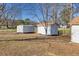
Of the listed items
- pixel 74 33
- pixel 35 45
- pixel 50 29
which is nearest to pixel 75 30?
pixel 74 33

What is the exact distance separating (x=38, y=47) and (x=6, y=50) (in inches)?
16.6

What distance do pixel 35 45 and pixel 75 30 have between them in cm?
56

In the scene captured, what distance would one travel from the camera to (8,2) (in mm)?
10914

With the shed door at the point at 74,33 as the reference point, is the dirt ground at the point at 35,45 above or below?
below

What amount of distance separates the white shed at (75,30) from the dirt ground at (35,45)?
58 mm

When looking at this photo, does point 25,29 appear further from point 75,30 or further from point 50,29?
point 75,30

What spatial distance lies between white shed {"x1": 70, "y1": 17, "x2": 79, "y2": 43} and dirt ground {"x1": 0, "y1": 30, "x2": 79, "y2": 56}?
0.19 ft

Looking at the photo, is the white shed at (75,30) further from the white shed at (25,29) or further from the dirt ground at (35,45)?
the white shed at (25,29)

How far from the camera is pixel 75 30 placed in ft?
35.9

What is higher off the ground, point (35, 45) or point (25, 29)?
point (25, 29)

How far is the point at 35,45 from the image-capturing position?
35.9 ft

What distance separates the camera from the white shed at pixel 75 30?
1089cm

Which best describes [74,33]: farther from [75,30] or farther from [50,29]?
[50,29]

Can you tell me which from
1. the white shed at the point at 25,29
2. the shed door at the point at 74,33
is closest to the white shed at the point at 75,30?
the shed door at the point at 74,33
